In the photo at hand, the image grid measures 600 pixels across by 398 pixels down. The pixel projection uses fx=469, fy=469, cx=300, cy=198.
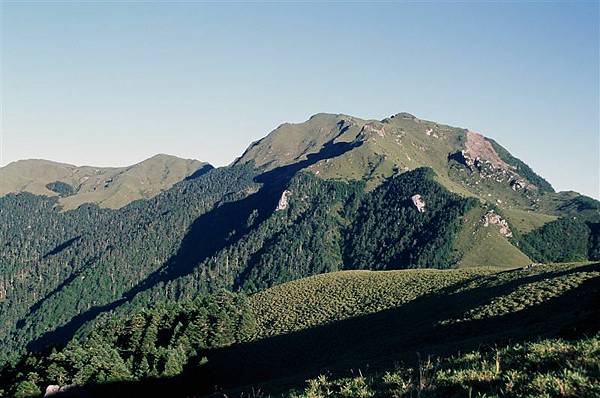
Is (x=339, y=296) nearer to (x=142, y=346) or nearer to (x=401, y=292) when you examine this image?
(x=401, y=292)


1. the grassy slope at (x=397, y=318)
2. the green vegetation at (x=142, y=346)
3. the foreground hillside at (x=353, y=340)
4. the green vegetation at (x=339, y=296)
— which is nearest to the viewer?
the foreground hillside at (x=353, y=340)

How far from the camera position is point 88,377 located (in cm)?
6053

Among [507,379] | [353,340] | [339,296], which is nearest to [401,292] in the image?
[339,296]

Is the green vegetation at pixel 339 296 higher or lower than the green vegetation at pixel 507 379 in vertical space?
lower

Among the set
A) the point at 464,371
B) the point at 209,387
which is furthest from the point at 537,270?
the point at 464,371

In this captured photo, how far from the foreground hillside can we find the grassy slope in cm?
32

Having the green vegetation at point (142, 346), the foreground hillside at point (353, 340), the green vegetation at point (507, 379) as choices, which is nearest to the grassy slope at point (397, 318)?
the foreground hillside at point (353, 340)

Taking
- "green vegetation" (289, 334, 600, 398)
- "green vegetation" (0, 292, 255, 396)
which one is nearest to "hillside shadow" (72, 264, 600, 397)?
"green vegetation" (0, 292, 255, 396)

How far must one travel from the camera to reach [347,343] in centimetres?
6569

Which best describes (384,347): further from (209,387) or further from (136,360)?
(136,360)

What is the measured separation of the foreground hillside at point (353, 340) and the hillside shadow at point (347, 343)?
0.25 m

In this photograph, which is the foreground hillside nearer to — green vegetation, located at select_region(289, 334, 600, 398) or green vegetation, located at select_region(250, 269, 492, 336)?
green vegetation, located at select_region(289, 334, 600, 398)

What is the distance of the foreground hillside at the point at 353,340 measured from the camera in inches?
498

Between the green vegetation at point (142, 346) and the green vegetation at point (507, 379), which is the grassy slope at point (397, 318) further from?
the green vegetation at point (507, 379)
